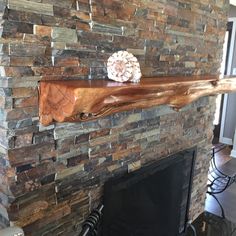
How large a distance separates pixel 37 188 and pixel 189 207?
1457 mm

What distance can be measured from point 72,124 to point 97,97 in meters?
0.30

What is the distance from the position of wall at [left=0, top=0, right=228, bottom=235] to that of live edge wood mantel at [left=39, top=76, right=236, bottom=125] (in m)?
0.08

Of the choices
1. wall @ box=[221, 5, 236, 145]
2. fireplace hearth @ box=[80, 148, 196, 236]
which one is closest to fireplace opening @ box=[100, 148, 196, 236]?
fireplace hearth @ box=[80, 148, 196, 236]

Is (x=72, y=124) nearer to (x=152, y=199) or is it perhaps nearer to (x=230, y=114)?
(x=152, y=199)

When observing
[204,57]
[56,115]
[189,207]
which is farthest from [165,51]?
[189,207]

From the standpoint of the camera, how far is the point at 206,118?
2188mm

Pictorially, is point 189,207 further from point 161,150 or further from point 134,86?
point 134,86

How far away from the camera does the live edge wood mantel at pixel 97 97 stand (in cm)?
89

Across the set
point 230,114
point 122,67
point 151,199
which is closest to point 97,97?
point 122,67

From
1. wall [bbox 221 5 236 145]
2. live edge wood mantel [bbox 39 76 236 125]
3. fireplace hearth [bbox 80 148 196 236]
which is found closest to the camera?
live edge wood mantel [bbox 39 76 236 125]

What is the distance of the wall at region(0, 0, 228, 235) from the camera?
0.98 meters

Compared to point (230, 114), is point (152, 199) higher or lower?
lower

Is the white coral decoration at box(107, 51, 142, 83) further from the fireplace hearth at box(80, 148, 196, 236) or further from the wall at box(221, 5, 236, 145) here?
the wall at box(221, 5, 236, 145)

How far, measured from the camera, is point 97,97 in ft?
3.02
